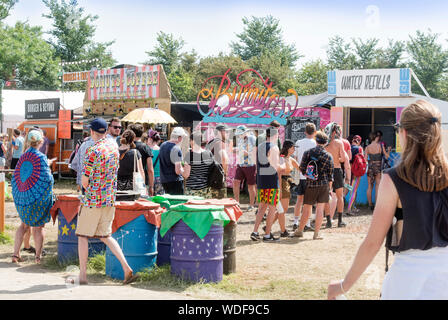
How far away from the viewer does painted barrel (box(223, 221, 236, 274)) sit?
668cm

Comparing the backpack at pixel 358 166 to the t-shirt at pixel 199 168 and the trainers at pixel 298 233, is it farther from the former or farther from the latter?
the t-shirt at pixel 199 168

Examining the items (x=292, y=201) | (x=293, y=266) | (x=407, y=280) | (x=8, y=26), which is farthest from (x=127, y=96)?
(x=8, y=26)

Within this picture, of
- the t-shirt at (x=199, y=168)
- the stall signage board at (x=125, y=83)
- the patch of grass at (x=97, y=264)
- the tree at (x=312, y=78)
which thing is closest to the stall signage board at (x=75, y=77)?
the stall signage board at (x=125, y=83)

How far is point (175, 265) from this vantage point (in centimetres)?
630

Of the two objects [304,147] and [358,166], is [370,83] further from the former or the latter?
[304,147]

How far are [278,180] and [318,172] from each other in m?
0.71

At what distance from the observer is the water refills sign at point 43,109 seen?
2299 centimetres

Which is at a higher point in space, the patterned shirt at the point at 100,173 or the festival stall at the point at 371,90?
the festival stall at the point at 371,90

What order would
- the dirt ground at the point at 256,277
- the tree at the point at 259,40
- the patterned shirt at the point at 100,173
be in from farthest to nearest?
the tree at the point at 259,40 < the patterned shirt at the point at 100,173 < the dirt ground at the point at 256,277

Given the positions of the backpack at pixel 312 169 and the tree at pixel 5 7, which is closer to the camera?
the backpack at pixel 312 169

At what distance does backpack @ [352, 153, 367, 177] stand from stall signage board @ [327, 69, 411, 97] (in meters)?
3.25

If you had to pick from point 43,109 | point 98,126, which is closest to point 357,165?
point 98,126

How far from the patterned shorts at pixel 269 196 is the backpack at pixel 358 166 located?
4080 millimetres
